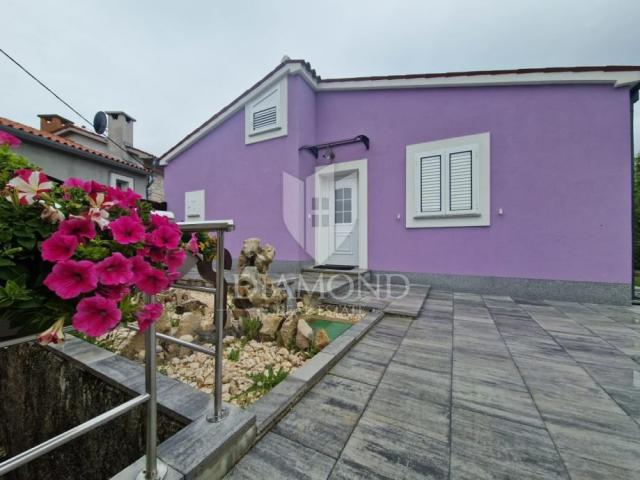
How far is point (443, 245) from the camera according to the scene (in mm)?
4648

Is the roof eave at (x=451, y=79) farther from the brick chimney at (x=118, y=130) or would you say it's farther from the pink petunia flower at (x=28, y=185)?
the brick chimney at (x=118, y=130)

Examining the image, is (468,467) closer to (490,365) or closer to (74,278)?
(490,365)

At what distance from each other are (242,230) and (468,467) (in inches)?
234

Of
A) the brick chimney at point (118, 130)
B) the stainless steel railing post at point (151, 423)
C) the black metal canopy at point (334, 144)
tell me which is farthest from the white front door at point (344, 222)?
the brick chimney at point (118, 130)

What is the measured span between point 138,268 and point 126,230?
0.34 ft

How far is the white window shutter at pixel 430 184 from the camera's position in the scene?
4.64 m

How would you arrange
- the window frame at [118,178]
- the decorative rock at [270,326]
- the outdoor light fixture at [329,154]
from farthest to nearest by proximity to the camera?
1. the window frame at [118,178]
2. the outdoor light fixture at [329,154]
3. the decorative rock at [270,326]

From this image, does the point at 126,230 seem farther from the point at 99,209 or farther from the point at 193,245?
the point at 193,245

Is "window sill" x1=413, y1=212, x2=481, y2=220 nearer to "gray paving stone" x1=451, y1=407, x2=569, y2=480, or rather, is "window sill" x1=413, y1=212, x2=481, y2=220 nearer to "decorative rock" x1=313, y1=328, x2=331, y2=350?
"decorative rock" x1=313, y1=328, x2=331, y2=350

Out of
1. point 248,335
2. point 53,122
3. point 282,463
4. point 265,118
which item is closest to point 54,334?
point 282,463

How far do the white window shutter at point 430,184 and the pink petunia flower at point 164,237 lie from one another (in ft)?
15.3

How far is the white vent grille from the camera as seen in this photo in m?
5.68

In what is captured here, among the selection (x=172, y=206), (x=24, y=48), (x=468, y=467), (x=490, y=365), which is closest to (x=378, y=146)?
(x=490, y=365)

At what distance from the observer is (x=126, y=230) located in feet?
2.17
